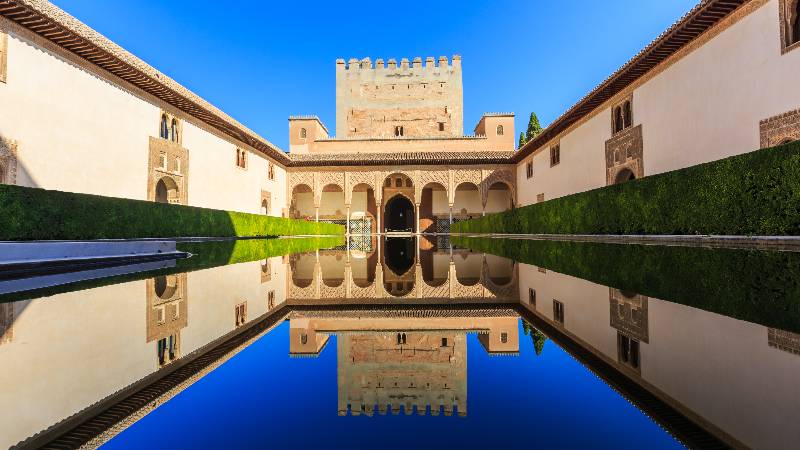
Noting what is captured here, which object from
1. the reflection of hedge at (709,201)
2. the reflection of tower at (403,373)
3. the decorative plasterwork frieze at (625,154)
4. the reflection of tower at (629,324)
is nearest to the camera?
the reflection of tower at (403,373)

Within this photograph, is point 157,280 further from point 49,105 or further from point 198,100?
point 198,100

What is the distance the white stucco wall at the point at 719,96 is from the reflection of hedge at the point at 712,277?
13.0 ft

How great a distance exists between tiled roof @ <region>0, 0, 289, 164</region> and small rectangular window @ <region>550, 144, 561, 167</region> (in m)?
12.1

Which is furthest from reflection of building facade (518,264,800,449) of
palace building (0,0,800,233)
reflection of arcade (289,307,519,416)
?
palace building (0,0,800,233)

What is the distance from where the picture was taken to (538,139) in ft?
63.1

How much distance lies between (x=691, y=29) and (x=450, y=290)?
28.7 ft

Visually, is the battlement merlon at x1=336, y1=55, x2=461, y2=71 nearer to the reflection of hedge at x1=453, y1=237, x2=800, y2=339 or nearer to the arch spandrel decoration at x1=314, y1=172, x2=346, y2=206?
the arch spandrel decoration at x1=314, y1=172, x2=346, y2=206

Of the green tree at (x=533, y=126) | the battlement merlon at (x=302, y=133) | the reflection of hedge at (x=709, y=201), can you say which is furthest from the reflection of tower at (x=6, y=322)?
the green tree at (x=533, y=126)

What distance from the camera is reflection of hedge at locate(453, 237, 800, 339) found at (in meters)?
2.29

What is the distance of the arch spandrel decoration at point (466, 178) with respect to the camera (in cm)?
2459

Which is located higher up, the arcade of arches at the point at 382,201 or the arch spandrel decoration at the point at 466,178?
the arch spandrel decoration at the point at 466,178

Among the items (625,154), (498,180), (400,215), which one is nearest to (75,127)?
(625,154)

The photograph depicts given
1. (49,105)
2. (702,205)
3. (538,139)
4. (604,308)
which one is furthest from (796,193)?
(538,139)

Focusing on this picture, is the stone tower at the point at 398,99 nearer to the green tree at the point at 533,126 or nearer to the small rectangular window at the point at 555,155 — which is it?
the green tree at the point at 533,126
